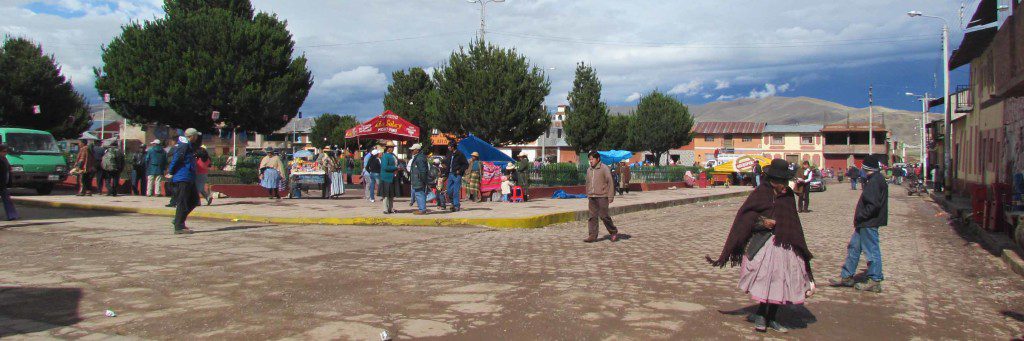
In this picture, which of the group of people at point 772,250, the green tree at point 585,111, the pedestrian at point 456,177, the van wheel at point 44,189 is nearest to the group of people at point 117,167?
the van wheel at point 44,189

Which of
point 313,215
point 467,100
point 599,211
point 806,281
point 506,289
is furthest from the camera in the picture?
point 467,100

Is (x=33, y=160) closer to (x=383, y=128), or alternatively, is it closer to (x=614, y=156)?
(x=383, y=128)

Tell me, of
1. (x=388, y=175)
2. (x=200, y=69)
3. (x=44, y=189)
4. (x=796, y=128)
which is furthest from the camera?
(x=796, y=128)

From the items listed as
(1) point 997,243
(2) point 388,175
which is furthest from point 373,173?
(1) point 997,243

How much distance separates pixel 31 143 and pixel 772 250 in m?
20.6

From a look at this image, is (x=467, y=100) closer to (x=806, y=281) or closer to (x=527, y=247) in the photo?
(x=527, y=247)

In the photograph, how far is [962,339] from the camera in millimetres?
5203

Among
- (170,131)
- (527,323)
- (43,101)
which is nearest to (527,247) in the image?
(527,323)

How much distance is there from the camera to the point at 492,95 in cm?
3250

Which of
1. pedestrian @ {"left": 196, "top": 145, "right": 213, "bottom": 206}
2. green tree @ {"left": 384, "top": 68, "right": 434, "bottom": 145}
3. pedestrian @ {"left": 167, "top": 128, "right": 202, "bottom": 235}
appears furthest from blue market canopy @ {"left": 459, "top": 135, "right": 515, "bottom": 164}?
green tree @ {"left": 384, "top": 68, "right": 434, "bottom": 145}

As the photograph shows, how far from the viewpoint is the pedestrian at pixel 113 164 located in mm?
17562

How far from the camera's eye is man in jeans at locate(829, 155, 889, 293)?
278 inches

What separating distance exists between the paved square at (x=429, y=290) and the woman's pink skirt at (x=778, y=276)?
1.10 ft

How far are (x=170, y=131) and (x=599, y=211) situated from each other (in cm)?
3314
